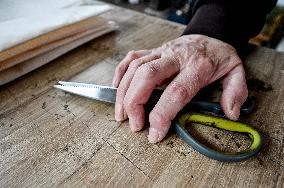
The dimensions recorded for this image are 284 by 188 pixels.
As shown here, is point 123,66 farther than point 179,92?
Yes

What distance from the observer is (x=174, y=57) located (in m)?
0.58

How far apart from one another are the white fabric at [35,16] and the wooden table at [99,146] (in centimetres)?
11

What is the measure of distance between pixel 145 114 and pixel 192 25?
0.34 metres

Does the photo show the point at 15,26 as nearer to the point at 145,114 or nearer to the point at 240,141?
the point at 145,114

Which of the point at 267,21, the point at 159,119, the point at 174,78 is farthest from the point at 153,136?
the point at 267,21

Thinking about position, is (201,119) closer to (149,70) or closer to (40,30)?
(149,70)

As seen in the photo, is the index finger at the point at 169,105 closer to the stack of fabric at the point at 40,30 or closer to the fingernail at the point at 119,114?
the fingernail at the point at 119,114

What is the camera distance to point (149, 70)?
1.72 feet

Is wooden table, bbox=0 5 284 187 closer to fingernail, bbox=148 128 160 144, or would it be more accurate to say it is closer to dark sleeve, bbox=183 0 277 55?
fingernail, bbox=148 128 160 144

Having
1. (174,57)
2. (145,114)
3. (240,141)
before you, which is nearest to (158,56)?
(174,57)

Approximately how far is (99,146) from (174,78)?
0.69 ft

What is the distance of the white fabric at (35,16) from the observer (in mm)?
642

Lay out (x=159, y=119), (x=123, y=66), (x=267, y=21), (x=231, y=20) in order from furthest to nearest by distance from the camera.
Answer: (x=267, y=21) → (x=231, y=20) → (x=123, y=66) → (x=159, y=119)

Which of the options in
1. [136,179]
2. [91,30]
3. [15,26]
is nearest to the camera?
[136,179]
